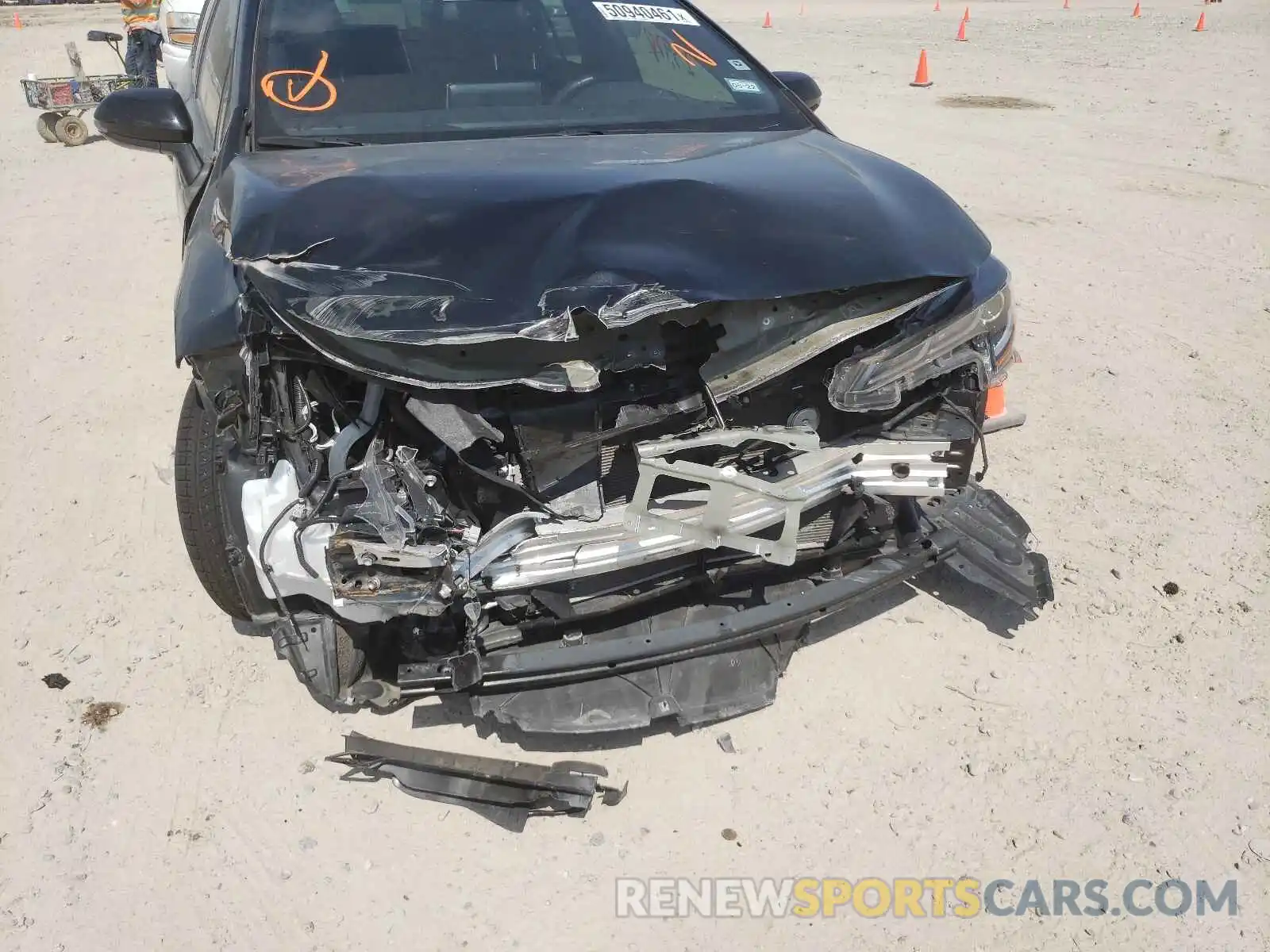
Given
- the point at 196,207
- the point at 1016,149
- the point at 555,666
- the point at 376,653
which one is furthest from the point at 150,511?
the point at 1016,149

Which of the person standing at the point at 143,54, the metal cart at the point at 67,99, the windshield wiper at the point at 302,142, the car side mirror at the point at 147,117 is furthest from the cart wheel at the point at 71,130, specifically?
the windshield wiper at the point at 302,142

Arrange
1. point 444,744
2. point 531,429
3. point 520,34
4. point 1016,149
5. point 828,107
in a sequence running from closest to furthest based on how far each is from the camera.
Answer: point 531,429
point 444,744
point 520,34
point 1016,149
point 828,107

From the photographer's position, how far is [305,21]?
288 centimetres

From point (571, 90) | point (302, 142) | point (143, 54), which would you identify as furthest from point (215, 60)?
point (143, 54)

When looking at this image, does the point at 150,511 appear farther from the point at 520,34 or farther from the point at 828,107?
the point at 828,107

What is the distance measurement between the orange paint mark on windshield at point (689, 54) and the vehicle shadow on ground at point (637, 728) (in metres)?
2.03

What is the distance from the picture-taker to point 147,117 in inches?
112

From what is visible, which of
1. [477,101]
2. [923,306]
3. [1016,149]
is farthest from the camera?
[1016,149]

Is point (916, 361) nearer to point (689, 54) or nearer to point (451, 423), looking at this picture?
point (451, 423)

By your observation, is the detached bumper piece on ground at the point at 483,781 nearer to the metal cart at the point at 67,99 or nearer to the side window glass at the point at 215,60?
the side window glass at the point at 215,60

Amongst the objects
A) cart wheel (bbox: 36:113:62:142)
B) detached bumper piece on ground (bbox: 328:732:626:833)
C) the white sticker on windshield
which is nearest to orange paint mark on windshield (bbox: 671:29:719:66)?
the white sticker on windshield

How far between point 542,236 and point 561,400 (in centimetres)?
39

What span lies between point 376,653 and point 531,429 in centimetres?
78

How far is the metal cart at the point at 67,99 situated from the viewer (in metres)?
8.84
